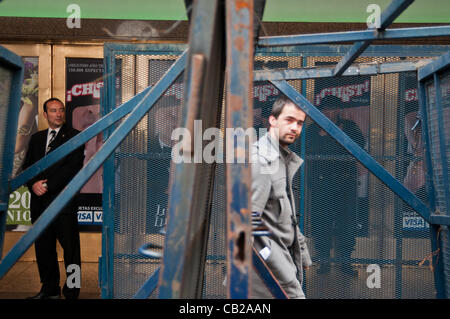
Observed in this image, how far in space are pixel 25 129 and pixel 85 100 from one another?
912mm

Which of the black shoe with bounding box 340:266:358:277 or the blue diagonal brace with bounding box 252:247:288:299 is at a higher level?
the blue diagonal brace with bounding box 252:247:288:299

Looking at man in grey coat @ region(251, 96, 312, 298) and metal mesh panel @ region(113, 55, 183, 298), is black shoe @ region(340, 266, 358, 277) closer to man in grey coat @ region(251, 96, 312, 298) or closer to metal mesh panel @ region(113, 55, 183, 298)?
man in grey coat @ region(251, 96, 312, 298)

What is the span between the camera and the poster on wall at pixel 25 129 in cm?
602

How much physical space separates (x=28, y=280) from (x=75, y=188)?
3901 mm

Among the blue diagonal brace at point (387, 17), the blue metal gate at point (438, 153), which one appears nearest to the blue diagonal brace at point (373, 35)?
the blue diagonal brace at point (387, 17)

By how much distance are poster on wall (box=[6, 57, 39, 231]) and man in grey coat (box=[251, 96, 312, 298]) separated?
4.19 m

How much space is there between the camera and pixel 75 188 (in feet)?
7.88

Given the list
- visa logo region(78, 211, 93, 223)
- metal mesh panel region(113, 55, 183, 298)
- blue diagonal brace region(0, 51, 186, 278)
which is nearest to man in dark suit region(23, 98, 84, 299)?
metal mesh panel region(113, 55, 183, 298)

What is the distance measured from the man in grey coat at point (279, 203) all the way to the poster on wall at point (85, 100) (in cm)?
357

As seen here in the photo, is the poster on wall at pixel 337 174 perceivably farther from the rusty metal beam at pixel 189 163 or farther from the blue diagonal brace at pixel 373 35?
the rusty metal beam at pixel 189 163

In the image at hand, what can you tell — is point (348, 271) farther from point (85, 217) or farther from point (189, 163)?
point (189, 163)

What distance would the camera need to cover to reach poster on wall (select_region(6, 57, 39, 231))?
19.8 feet
